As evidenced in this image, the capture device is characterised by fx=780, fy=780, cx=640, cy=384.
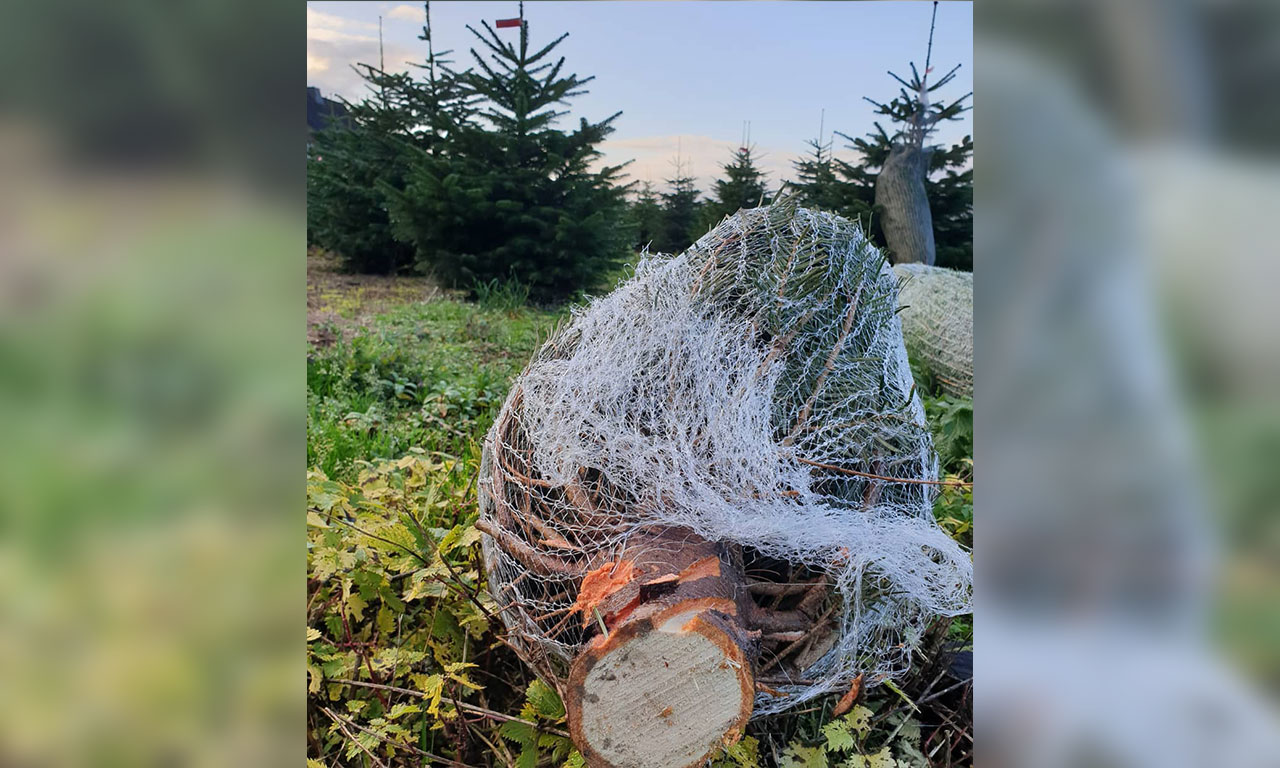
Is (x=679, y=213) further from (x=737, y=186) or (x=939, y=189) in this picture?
(x=939, y=189)

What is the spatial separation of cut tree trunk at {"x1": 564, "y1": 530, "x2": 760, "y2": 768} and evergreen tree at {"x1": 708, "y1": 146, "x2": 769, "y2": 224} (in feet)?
4.35

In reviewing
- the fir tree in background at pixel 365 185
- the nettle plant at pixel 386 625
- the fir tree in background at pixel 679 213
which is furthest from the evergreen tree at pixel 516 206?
the nettle plant at pixel 386 625

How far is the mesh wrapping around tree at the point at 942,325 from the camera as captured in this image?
2.01 m

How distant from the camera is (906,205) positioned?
7.91 feet

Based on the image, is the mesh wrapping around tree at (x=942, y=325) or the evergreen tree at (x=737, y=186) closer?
the evergreen tree at (x=737, y=186)

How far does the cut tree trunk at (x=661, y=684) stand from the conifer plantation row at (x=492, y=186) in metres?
1.66

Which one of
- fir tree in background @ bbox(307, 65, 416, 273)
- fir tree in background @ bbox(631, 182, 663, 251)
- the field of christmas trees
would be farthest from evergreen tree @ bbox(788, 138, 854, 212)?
fir tree in background @ bbox(307, 65, 416, 273)

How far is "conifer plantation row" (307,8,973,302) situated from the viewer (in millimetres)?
2275

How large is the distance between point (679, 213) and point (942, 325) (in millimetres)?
774

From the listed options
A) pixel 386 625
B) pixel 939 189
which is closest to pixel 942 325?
pixel 939 189

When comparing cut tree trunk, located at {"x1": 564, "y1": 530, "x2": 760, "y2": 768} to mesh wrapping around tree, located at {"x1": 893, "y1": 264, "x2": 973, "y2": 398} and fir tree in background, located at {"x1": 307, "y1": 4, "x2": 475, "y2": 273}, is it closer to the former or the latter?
mesh wrapping around tree, located at {"x1": 893, "y1": 264, "x2": 973, "y2": 398}

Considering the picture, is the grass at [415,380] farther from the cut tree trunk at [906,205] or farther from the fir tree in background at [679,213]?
the cut tree trunk at [906,205]

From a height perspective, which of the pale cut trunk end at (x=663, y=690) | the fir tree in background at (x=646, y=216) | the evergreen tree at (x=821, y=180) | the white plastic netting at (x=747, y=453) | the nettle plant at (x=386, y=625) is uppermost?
the evergreen tree at (x=821, y=180)
